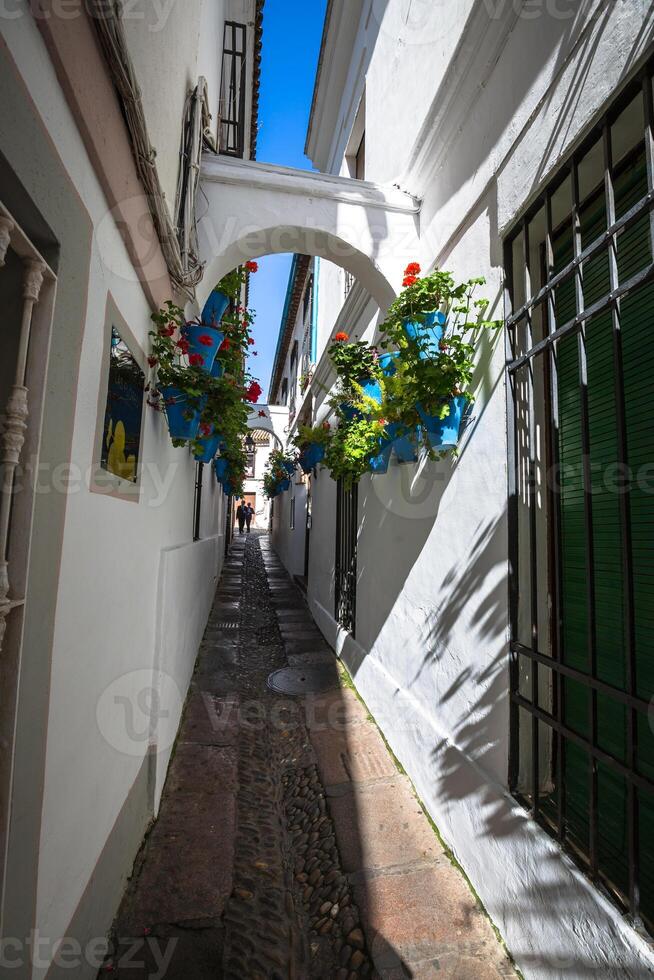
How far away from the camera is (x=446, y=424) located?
2.63 meters

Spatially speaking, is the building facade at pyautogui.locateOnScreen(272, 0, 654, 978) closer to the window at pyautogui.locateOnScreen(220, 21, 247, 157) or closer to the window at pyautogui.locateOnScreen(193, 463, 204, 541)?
the window at pyautogui.locateOnScreen(193, 463, 204, 541)

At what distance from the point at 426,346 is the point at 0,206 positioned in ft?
6.68

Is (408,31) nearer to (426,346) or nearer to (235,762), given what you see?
(426,346)

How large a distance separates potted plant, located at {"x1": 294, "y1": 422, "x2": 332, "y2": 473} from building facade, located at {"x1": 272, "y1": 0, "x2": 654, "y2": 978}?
6.64 ft

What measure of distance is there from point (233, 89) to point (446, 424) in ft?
19.4

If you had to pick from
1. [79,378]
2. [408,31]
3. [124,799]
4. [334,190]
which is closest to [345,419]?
[334,190]

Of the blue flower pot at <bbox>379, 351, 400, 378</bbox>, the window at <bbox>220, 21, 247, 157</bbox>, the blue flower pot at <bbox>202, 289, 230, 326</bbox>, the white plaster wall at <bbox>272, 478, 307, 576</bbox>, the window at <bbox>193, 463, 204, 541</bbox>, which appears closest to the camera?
the blue flower pot at <bbox>379, 351, 400, 378</bbox>

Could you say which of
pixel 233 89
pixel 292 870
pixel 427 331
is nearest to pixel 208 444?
pixel 427 331

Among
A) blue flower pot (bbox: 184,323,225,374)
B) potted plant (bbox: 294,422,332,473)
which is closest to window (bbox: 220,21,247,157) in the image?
potted plant (bbox: 294,422,332,473)

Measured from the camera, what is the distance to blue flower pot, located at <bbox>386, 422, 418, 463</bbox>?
9.79 feet

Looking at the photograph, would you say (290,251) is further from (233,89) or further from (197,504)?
(233,89)

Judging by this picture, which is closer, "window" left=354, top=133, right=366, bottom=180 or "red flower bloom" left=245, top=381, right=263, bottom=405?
"red flower bloom" left=245, top=381, right=263, bottom=405

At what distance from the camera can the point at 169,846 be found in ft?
8.42

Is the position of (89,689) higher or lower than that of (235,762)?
higher
